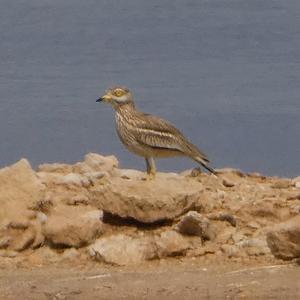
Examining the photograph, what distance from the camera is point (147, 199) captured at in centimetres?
1568

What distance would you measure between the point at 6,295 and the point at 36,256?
1059 millimetres

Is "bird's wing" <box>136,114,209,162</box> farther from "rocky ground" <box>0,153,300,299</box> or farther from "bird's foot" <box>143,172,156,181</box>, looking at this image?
"rocky ground" <box>0,153,300,299</box>

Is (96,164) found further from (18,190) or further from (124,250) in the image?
(124,250)

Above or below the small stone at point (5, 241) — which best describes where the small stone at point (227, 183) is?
above

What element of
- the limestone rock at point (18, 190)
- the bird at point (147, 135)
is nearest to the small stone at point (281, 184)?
the bird at point (147, 135)

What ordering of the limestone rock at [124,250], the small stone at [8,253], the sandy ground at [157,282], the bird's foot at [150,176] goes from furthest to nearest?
the bird's foot at [150,176]
the small stone at [8,253]
the limestone rock at [124,250]
the sandy ground at [157,282]

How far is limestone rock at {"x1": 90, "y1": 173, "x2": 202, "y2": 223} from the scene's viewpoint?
15.7m

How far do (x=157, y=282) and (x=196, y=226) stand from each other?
3.07 feet

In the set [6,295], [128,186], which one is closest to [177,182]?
[128,186]

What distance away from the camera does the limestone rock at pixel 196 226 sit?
15617mm

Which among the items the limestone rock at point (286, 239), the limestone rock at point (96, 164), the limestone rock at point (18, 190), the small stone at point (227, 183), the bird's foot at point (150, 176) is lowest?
the limestone rock at point (286, 239)

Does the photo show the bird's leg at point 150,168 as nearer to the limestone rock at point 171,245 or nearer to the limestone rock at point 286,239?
the limestone rock at point 171,245

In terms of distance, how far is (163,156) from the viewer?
17172mm

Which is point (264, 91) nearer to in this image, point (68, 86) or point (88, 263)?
point (68, 86)
